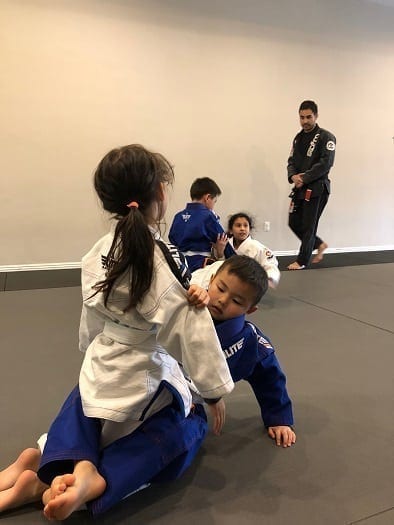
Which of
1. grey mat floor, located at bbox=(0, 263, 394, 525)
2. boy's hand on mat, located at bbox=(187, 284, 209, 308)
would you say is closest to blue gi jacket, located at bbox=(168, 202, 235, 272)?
grey mat floor, located at bbox=(0, 263, 394, 525)

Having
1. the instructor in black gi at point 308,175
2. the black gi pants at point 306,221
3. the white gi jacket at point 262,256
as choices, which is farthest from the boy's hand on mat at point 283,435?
the black gi pants at point 306,221

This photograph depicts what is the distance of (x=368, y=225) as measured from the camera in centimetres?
612

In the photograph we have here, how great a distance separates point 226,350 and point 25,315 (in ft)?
6.05

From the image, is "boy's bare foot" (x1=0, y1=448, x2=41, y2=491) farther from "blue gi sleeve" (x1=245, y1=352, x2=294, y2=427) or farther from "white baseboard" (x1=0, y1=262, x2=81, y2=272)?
"white baseboard" (x1=0, y1=262, x2=81, y2=272)

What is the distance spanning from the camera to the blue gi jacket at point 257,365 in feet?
4.44

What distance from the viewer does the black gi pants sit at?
4.21 m

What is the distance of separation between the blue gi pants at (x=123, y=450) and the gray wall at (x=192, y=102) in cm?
350

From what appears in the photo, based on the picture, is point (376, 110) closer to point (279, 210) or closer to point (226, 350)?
point (279, 210)

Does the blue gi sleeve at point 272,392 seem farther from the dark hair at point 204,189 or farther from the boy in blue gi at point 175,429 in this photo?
the dark hair at point 204,189

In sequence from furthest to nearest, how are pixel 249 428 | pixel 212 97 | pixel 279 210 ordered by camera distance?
pixel 279 210, pixel 212 97, pixel 249 428

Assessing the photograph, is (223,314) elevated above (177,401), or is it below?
above

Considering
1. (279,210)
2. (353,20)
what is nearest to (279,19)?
(353,20)

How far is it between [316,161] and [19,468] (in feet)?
12.4

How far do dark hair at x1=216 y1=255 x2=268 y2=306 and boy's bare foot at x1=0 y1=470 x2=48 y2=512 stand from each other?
0.74 m
